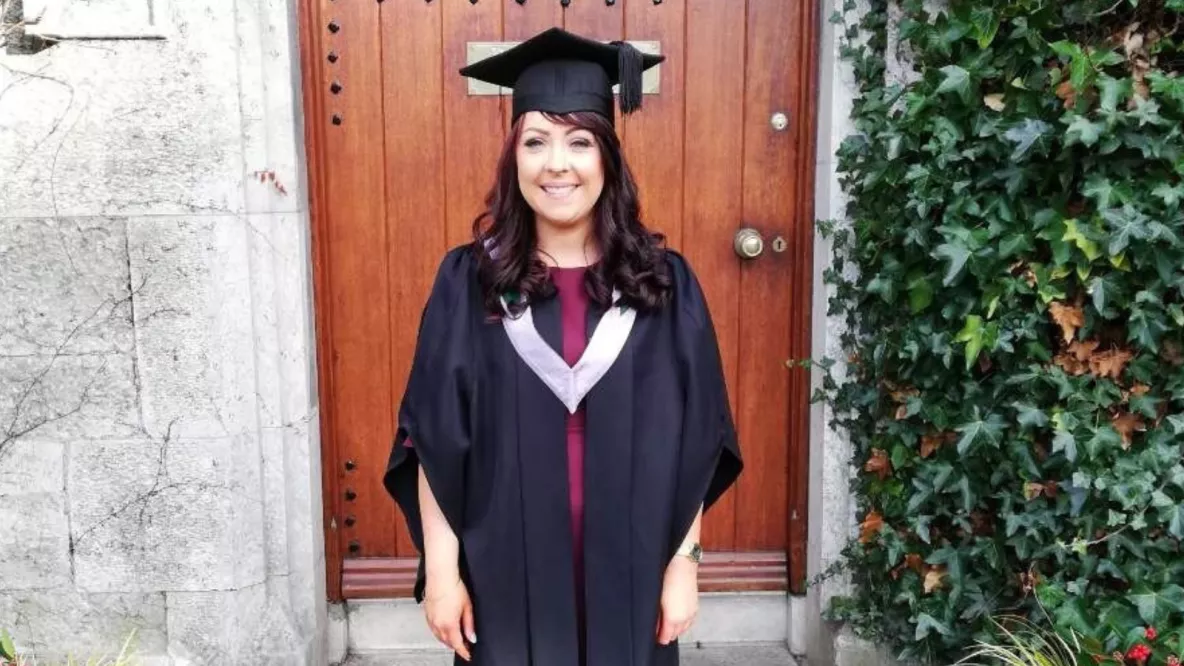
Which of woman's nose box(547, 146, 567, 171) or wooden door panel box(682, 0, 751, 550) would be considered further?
wooden door panel box(682, 0, 751, 550)

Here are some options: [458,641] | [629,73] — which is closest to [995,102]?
[629,73]

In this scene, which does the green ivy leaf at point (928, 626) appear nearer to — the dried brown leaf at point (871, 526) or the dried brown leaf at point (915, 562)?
the dried brown leaf at point (915, 562)

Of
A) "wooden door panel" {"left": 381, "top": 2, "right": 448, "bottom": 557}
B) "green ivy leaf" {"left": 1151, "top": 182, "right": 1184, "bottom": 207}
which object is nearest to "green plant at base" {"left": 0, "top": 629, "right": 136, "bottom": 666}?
"wooden door panel" {"left": 381, "top": 2, "right": 448, "bottom": 557}

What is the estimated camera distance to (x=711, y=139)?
2979 mm

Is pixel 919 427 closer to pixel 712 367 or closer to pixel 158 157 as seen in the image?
pixel 712 367

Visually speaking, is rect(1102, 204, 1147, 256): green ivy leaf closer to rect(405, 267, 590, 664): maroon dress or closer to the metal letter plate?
rect(405, 267, 590, 664): maroon dress

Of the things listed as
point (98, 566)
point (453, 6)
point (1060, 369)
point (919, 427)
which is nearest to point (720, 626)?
point (919, 427)

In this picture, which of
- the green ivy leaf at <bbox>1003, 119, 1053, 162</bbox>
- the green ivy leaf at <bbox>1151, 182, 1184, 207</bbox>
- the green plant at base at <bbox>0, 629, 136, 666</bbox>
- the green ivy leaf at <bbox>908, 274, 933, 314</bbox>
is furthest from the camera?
the green plant at base at <bbox>0, 629, 136, 666</bbox>

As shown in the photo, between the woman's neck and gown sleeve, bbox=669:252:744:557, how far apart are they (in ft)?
0.53

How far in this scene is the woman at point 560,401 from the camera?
181cm

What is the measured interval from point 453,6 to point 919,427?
1706 millimetres

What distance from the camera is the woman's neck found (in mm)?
1901

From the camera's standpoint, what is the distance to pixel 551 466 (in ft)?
6.00

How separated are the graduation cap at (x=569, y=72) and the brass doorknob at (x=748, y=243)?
3.98 ft
